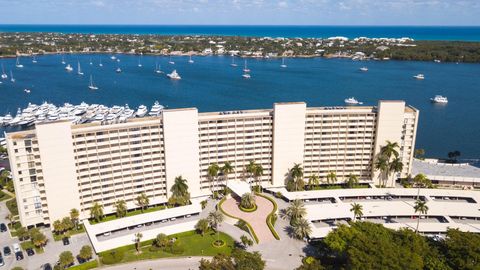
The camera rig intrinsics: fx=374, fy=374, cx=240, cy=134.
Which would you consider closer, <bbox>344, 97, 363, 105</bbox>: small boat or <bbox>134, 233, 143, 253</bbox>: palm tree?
<bbox>134, 233, 143, 253</bbox>: palm tree

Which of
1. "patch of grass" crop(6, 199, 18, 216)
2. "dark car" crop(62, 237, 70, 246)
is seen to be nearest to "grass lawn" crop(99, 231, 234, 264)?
"dark car" crop(62, 237, 70, 246)

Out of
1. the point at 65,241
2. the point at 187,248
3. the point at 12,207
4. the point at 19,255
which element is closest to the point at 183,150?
the point at 187,248

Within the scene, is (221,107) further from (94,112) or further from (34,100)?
(34,100)

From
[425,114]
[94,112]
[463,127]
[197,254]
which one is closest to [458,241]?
[197,254]

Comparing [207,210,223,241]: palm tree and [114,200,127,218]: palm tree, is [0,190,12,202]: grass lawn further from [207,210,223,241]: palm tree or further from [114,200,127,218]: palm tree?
[207,210,223,241]: palm tree

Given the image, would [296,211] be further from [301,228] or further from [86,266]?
[86,266]

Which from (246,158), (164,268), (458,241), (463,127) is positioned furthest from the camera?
(463,127)
